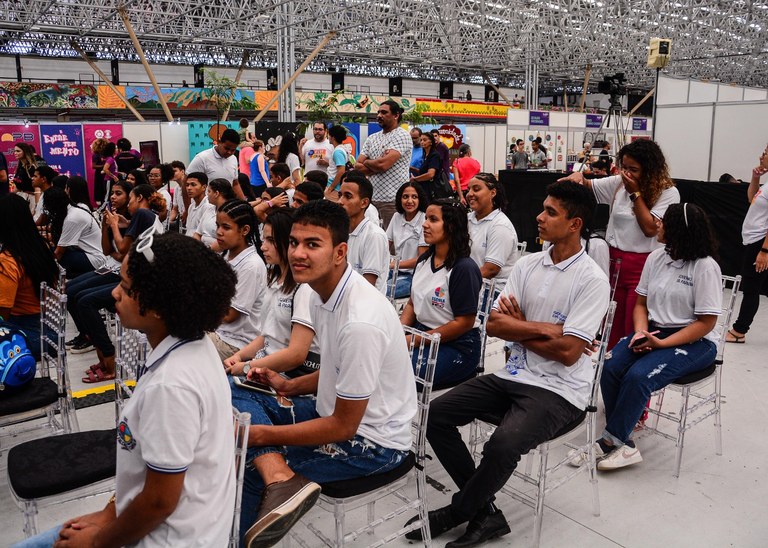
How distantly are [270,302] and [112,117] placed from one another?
2195 centimetres

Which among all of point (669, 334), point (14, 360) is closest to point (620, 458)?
point (669, 334)

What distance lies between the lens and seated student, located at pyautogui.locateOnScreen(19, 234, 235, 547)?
1.37 meters

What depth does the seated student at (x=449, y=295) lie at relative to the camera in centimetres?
300

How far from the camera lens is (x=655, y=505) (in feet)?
9.43

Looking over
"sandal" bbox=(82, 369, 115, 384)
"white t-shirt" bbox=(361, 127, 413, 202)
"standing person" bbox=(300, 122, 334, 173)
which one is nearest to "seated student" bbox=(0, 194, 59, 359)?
"sandal" bbox=(82, 369, 115, 384)

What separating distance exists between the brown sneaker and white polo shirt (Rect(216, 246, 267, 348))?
1396 millimetres

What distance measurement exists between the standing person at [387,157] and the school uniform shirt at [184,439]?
4.11 metres

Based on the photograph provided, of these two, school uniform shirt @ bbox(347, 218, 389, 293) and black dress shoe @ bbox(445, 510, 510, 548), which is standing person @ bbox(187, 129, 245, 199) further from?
black dress shoe @ bbox(445, 510, 510, 548)

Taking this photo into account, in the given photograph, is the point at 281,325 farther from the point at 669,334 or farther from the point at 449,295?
the point at 669,334

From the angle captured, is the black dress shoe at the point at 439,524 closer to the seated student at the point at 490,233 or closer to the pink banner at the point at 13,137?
the seated student at the point at 490,233

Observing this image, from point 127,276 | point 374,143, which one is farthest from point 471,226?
point 127,276

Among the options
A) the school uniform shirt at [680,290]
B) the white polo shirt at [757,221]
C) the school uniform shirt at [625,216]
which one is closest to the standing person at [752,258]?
the white polo shirt at [757,221]

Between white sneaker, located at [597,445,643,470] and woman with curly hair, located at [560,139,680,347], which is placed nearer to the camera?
white sneaker, located at [597,445,643,470]

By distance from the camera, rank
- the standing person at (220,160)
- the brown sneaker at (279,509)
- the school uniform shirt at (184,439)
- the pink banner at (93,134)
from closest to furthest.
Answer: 1. the school uniform shirt at (184,439)
2. the brown sneaker at (279,509)
3. the standing person at (220,160)
4. the pink banner at (93,134)
